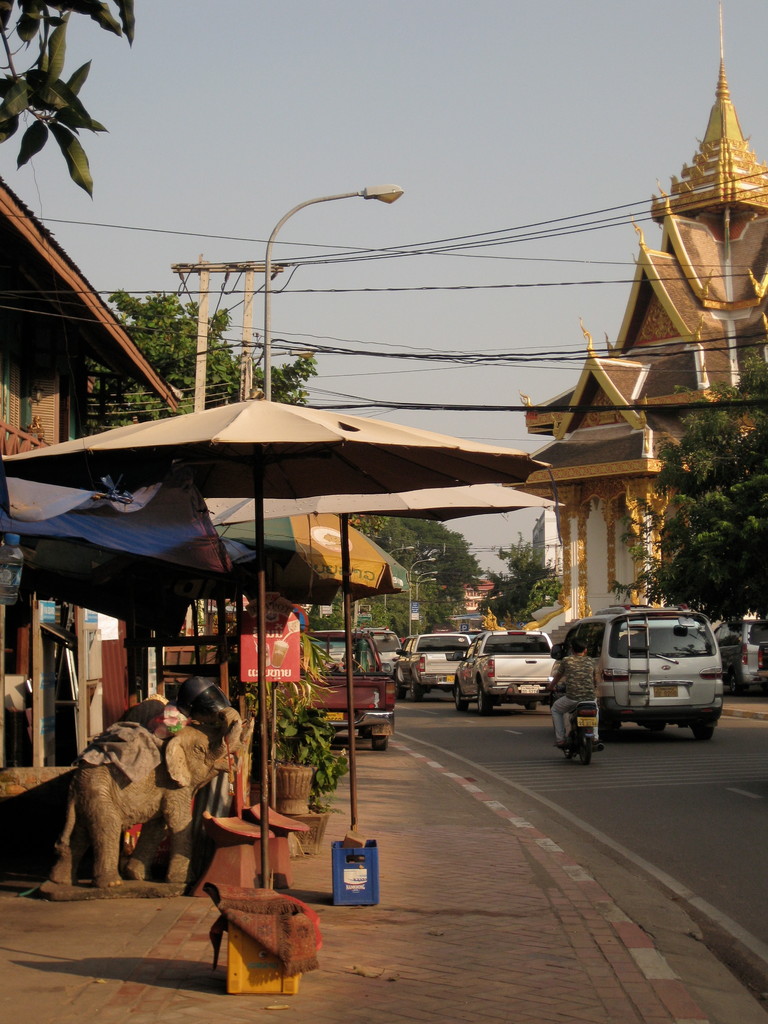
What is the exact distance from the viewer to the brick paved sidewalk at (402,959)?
552 cm

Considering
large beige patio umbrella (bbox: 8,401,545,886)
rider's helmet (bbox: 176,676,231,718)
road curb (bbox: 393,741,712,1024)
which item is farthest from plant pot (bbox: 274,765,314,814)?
large beige patio umbrella (bbox: 8,401,545,886)

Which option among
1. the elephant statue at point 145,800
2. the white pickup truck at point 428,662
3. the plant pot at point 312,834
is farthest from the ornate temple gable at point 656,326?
the elephant statue at point 145,800

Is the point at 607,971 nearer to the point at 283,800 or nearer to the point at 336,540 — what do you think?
the point at 283,800

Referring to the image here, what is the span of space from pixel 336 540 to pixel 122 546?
537 centimetres

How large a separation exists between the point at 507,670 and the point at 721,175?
89.0 ft

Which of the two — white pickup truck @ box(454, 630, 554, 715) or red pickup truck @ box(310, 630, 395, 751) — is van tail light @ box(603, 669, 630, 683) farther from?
white pickup truck @ box(454, 630, 554, 715)

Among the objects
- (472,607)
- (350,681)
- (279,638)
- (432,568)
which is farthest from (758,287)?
(472,607)

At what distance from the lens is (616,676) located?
19.6m

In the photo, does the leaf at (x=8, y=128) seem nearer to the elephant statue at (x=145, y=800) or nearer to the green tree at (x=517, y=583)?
the elephant statue at (x=145, y=800)

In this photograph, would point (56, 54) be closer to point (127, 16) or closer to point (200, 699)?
point (127, 16)

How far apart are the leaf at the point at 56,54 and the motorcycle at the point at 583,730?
43.4 feet

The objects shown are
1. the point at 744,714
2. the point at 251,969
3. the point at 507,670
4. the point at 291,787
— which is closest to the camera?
the point at 251,969

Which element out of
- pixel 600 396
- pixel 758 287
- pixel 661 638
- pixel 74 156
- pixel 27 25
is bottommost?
pixel 661 638

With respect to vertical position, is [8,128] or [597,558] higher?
[597,558]
